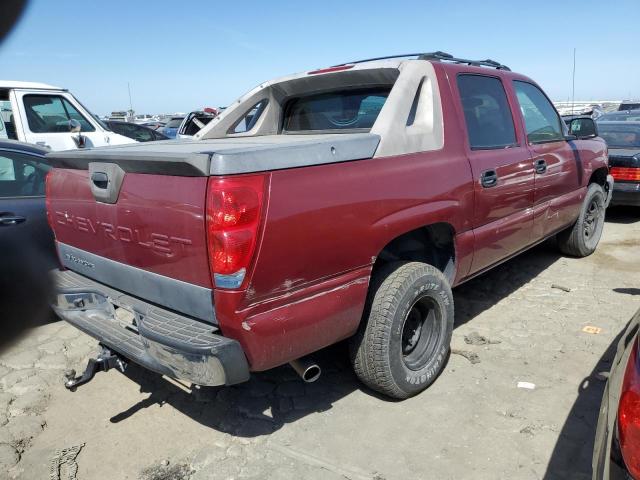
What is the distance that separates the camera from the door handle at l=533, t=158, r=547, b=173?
421 centimetres

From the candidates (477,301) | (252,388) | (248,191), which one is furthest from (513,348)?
(248,191)

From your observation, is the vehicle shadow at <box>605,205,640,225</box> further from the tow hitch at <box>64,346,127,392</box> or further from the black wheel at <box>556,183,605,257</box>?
the tow hitch at <box>64,346,127,392</box>

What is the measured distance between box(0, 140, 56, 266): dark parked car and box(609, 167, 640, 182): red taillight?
734cm

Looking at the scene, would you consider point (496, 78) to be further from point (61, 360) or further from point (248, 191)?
point (61, 360)

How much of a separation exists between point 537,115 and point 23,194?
4525 mm

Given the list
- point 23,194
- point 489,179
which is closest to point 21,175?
point 23,194

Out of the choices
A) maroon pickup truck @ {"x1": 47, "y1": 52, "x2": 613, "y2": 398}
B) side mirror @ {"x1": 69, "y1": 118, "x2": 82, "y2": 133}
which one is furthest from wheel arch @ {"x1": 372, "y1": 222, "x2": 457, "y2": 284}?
side mirror @ {"x1": 69, "y1": 118, "x2": 82, "y2": 133}

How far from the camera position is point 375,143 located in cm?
277

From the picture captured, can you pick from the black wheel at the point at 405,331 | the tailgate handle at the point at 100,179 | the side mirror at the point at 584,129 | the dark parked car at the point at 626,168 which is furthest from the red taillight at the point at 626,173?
the tailgate handle at the point at 100,179

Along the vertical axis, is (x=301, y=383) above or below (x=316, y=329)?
below

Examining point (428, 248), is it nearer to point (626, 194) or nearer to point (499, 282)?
point (499, 282)

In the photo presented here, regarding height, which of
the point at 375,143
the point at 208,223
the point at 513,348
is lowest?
the point at 513,348

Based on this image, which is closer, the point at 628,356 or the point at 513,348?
the point at 628,356

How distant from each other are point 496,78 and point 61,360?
12.9 ft
